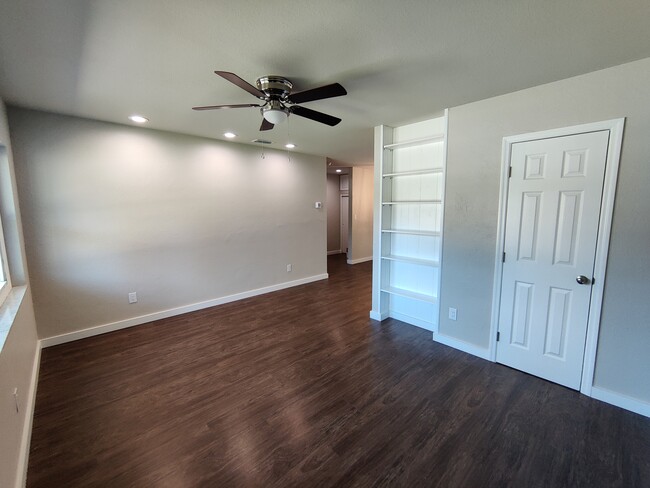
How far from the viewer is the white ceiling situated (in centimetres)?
141

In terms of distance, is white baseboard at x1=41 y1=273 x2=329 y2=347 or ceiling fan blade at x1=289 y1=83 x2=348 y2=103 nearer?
ceiling fan blade at x1=289 y1=83 x2=348 y2=103

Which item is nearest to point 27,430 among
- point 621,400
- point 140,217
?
point 140,217

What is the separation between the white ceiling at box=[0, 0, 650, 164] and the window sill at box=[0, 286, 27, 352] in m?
1.69

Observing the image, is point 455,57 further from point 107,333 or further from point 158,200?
point 107,333

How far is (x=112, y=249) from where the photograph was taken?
3.37m

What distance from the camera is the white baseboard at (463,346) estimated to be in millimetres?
2795

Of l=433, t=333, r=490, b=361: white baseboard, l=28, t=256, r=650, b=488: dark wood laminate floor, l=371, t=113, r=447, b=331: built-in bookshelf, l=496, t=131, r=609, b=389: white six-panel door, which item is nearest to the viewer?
l=28, t=256, r=650, b=488: dark wood laminate floor

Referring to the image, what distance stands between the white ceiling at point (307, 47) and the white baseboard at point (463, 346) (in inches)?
96.1

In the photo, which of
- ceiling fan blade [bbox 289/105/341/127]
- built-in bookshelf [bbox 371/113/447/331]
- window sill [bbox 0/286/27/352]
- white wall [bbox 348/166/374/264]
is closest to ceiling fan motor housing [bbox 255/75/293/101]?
ceiling fan blade [bbox 289/105/341/127]

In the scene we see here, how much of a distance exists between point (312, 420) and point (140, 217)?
3.20 m

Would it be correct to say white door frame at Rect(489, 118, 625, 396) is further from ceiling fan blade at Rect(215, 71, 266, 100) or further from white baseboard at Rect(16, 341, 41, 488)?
white baseboard at Rect(16, 341, 41, 488)

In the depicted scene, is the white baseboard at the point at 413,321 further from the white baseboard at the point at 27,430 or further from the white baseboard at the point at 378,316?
the white baseboard at the point at 27,430

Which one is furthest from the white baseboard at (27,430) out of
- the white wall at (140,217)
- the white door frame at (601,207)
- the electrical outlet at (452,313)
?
the white door frame at (601,207)

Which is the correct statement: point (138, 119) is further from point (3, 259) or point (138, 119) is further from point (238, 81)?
point (238, 81)
